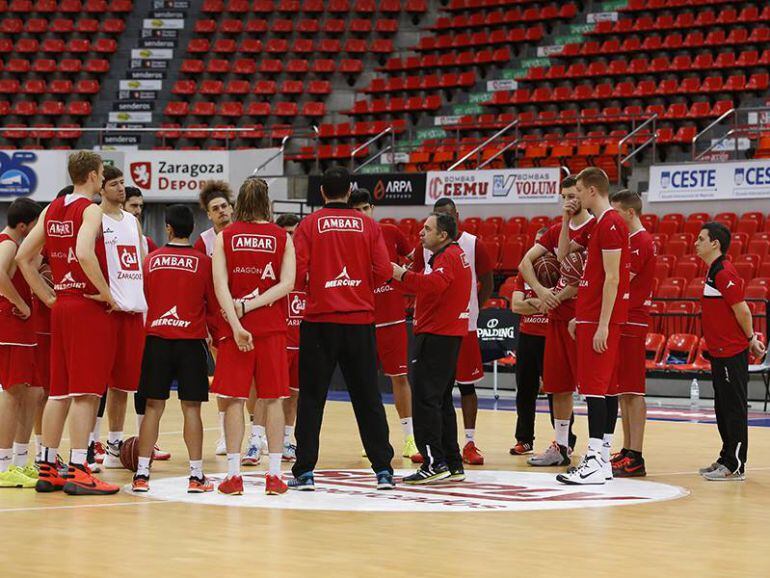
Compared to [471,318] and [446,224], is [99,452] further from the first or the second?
[446,224]

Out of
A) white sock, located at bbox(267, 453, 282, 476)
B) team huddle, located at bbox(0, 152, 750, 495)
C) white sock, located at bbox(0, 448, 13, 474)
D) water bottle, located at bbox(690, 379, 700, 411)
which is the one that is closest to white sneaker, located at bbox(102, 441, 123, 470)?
team huddle, located at bbox(0, 152, 750, 495)

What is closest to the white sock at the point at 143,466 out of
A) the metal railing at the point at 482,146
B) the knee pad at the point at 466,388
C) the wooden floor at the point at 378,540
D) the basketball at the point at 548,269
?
the wooden floor at the point at 378,540

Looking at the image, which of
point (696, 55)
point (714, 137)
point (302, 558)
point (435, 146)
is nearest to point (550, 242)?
point (302, 558)

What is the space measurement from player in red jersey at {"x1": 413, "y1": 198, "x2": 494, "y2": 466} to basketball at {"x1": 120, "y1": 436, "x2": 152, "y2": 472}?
92.8 inches

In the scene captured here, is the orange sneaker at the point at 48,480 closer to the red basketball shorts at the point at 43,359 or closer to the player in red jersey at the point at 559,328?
the red basketball shorts at the point at 43,359

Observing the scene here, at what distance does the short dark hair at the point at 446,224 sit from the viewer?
319 inches

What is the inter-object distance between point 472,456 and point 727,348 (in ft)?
6.62

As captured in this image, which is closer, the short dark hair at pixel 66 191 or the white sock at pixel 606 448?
the short dark hair at pixel 66 191

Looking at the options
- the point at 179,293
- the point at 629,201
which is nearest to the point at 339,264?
the point at 179,293

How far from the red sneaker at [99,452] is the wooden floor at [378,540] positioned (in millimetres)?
1489

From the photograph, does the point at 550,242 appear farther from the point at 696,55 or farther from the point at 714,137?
the point at 696,55

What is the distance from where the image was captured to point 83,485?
7.42 metres

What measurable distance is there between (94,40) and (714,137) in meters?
16.7

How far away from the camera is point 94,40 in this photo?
31.8 metres
